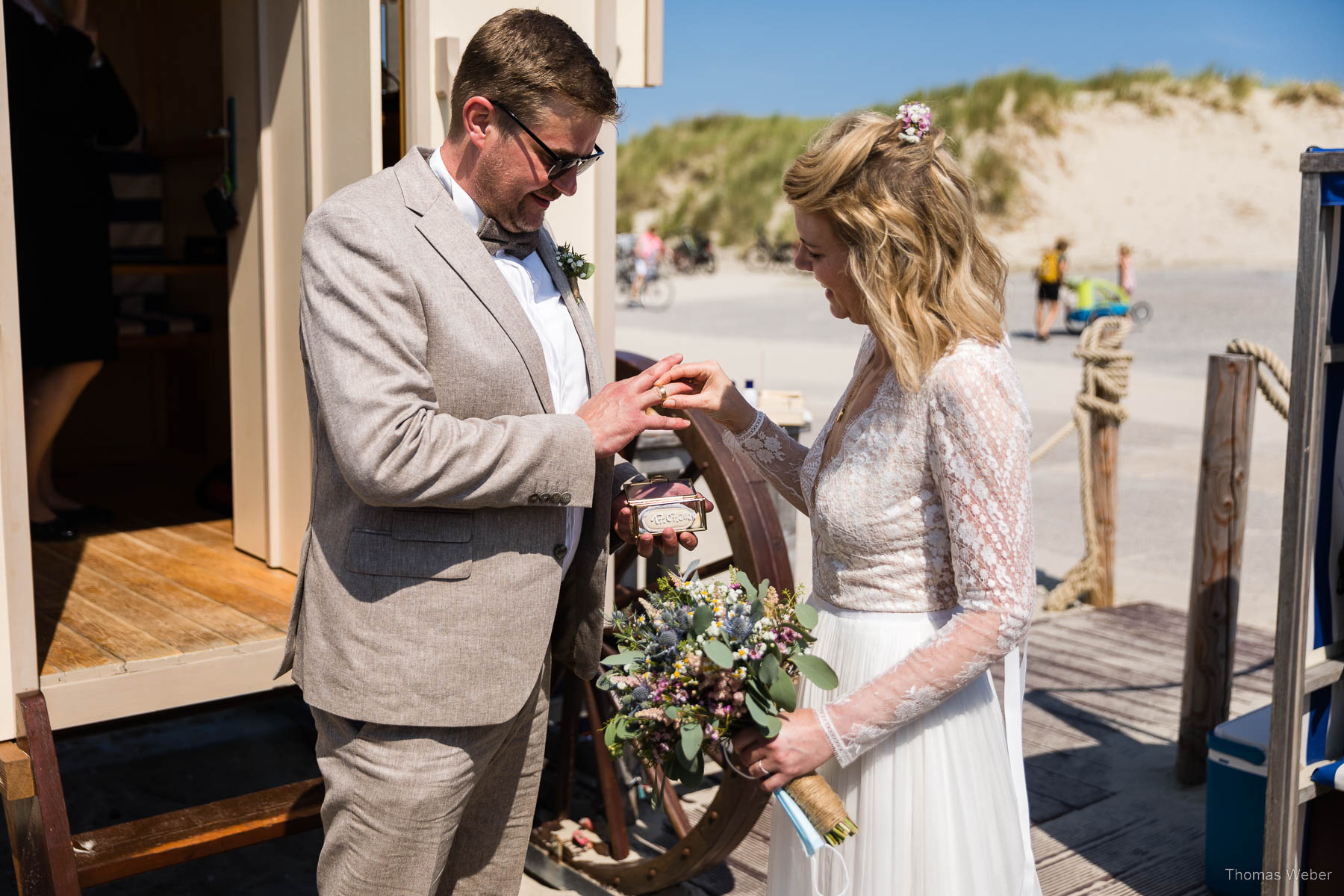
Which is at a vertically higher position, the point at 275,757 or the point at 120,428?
the point at 120,428

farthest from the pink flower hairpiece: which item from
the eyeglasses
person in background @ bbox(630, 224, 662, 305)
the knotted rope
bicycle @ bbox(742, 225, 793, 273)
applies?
bicycle @ bbox(742, 225, 793, 273)

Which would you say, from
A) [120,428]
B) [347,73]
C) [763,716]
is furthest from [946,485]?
[120,428]

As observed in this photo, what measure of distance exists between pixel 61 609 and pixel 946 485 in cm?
260

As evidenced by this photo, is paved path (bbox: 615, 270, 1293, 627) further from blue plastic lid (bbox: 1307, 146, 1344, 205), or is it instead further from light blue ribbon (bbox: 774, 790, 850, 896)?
light blue ribbon (bbox: 774, 790, 850, 896)

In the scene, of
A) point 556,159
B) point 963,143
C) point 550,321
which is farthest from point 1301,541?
point 963,143

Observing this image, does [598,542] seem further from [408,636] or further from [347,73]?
[347,73]

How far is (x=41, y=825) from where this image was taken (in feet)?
8.13

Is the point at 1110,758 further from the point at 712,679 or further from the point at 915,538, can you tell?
the point at 712,679

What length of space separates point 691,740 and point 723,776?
190 centimetres

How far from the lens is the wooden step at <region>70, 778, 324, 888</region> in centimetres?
260

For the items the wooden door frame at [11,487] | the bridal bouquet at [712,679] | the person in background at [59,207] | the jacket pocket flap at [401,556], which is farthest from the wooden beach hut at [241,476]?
the bridal bouquet at [712,679]

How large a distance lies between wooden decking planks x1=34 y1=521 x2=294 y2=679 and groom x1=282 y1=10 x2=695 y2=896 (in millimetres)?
1029

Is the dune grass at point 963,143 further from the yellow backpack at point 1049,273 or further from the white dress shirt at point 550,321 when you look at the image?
the white dress shirt at point 550,321

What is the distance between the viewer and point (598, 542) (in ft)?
7.83
